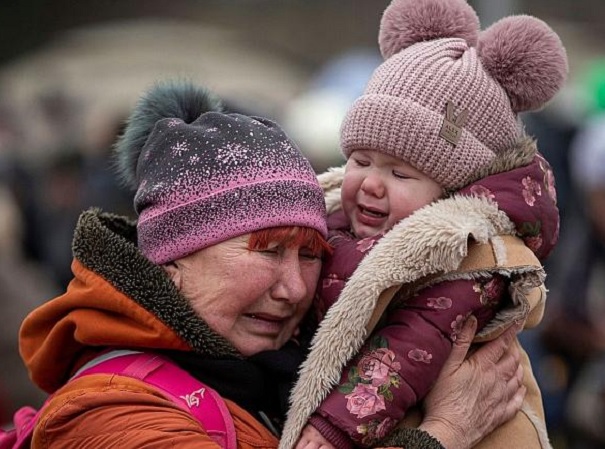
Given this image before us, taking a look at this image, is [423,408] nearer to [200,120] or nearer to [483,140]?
[483,140]

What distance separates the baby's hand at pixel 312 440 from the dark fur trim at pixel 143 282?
27 centimetres

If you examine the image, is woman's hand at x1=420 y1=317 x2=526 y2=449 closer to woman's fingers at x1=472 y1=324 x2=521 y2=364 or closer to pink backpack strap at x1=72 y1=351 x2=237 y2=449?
woman's fingers at x1=472 y1=324 x2=521 y2=364

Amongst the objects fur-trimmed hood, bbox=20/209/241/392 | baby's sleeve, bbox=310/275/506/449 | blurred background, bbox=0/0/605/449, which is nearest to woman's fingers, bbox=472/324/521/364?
baby's sleeve, bbox=310/275/506/449

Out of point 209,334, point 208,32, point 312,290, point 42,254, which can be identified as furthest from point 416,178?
point 208,32

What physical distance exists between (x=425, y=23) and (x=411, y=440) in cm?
111

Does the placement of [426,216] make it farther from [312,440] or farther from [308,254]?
[312,440]

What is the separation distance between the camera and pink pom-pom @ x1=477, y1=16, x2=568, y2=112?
3271mm

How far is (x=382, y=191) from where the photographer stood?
3211mm

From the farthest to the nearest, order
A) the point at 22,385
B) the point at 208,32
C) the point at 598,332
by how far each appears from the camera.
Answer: the point at 208,32, the point at 598,332, the point at 22,385

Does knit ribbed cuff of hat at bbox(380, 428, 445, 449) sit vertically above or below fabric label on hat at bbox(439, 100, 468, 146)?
below

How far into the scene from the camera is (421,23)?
337cm

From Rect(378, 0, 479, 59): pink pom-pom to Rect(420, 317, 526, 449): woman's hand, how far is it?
0.79m

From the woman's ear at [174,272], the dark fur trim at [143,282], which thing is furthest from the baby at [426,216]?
the woman's ear at [174,272]

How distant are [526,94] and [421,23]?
0.34m
